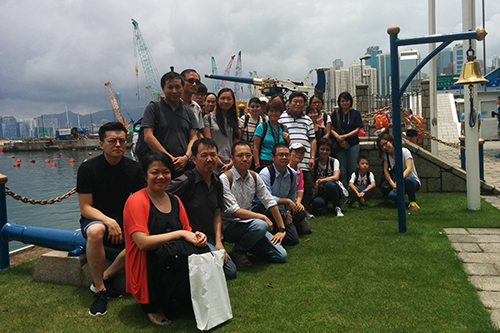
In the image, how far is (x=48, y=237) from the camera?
418cm

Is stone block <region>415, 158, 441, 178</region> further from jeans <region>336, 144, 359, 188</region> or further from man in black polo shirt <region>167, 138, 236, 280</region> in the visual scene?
man in black polo shirt <region>167, 138, 236, 280</region>

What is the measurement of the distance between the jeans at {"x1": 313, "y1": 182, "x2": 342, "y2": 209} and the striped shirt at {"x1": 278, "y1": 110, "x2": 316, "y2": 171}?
2.00ft

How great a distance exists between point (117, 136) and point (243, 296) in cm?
173

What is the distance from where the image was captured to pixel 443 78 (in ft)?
121

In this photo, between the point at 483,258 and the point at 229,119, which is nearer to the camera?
the point at 483,258

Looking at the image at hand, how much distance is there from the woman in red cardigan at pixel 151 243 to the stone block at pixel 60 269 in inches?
38.6

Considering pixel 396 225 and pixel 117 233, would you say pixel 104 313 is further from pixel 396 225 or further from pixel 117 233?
pixel 396 225

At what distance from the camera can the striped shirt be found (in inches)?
250

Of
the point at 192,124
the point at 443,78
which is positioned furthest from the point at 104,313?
the point at 443,78

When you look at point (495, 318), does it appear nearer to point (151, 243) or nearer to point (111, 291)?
point (151, 243)

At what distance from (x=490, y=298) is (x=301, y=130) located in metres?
3.62

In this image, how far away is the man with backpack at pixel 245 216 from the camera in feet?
14.0

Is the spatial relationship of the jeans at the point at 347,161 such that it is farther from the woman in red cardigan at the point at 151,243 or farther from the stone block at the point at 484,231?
the woman in red cardigan at the point at 151,243

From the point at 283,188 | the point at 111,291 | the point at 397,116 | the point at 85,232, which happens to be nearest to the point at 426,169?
the point at 397,116
